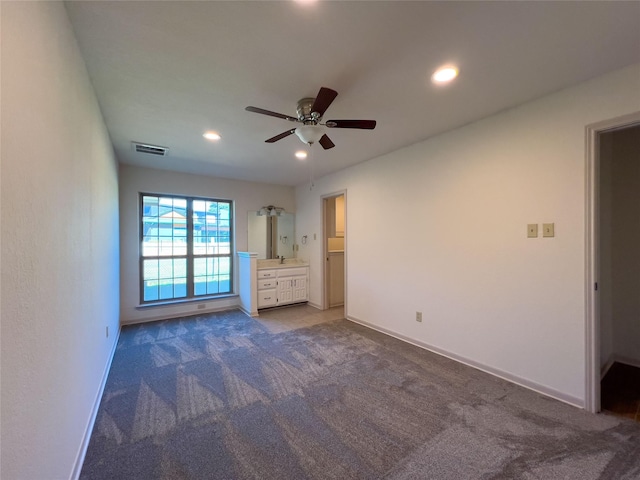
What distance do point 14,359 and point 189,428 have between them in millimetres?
1307

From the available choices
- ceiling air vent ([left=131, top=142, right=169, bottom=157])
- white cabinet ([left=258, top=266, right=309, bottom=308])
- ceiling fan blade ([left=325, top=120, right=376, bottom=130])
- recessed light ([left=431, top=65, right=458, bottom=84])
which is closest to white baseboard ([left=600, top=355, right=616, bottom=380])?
recessed light ([left=431, top=65, right=458, bottom=84])

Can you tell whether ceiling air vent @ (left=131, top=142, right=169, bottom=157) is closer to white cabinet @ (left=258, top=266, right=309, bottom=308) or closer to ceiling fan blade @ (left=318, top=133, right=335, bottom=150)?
ceiling fan blade @ (left=318, top=133, right=335, bottom=150)

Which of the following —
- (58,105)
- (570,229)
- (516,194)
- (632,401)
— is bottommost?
(632,401)

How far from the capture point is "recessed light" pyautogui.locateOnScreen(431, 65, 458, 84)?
1.78 metres

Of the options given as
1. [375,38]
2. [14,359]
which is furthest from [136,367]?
[375,38]

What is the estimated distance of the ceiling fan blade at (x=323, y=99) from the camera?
65.8 inches

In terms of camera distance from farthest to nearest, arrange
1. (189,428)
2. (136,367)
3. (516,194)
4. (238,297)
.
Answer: (238,297)
(136,367)
(516,194)
(189,428)

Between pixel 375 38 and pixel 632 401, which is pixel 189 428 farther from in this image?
pixel 632 401

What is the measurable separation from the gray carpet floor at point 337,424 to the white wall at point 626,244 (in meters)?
1.46

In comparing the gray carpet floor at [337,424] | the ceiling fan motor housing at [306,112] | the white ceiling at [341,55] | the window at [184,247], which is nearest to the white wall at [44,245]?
the white ceiling at [341,55]

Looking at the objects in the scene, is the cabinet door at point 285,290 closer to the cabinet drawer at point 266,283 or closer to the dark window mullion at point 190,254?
the cabinet drawer at point 266,283

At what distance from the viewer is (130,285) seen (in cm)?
407

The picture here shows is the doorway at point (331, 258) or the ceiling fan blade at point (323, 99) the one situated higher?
the ceiling fan blade at point (323, 99)

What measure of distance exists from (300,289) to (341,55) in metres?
4.04
